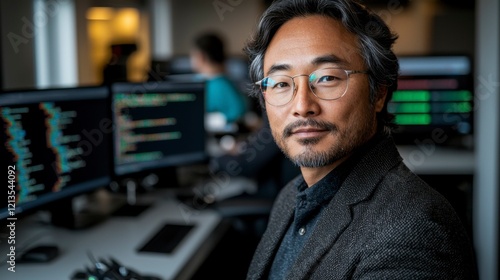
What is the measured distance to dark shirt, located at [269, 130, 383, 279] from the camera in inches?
46.7

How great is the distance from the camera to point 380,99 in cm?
129

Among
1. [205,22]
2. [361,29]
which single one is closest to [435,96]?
[361,29]

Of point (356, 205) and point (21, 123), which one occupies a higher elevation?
point (21, 123)

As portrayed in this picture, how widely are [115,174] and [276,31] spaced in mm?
1044

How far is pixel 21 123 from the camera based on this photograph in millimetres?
1513

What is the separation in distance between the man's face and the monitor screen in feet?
3.30

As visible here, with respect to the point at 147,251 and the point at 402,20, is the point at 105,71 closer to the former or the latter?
the point at 147,251

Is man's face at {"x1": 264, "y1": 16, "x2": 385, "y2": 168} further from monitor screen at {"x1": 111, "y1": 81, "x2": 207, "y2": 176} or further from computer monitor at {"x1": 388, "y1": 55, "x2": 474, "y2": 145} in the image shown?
computer monitor at {"x1": 388, "y1": 55, "x2": 474, "y2": 145}

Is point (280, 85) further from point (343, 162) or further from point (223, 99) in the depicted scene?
point (223, 99)

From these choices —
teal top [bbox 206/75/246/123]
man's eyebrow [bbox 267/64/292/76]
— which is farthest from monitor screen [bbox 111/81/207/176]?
teal top [bbox 206/75/246/123]

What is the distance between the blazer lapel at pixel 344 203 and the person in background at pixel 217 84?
2763 millimetres

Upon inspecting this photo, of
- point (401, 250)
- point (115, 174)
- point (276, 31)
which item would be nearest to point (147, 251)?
point (115, 174)

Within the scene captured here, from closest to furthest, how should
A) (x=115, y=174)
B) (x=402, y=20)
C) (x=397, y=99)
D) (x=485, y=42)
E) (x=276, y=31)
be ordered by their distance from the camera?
(x=276, y=31) → (x=115, y=174) → (x=485, y=42) → (x=397, y=99) → (x=402, y=20)

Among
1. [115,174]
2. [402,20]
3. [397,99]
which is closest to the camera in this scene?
[115,174]
